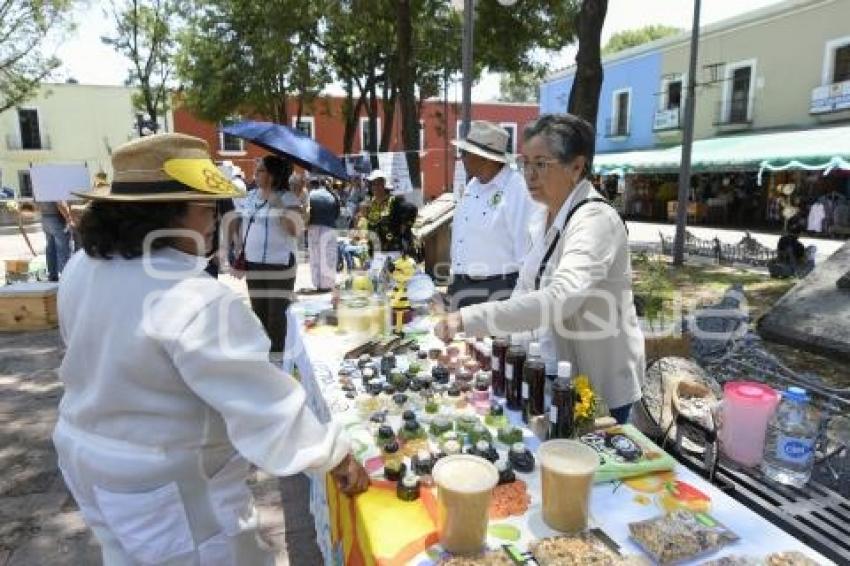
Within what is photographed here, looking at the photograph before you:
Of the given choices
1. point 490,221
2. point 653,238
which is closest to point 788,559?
point 490,221

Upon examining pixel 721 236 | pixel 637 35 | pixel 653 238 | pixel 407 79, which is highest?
pixel 637 35

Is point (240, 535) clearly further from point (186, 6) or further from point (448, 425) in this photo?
point (186, 6)

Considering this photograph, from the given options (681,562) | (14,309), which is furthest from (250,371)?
(14,309)

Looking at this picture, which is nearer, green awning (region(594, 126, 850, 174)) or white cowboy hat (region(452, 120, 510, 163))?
white cowboy hat (region(452, 120, 510, 163))

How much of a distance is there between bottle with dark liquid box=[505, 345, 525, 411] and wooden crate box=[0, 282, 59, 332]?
6361mm

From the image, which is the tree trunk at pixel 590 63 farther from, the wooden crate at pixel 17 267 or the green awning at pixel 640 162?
the green awning at pixel 640 162

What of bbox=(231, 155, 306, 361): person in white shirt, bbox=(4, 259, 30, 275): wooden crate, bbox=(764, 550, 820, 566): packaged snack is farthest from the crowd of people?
bbox=(4, 259, 30, 275): wooden crate

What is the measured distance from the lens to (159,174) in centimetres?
141

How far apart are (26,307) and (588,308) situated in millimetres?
6835

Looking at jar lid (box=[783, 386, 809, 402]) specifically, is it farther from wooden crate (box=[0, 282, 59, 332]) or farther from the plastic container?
wooden crate (box=[0, 282, 59, 332])

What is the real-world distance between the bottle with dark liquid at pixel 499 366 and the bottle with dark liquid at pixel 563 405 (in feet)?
1.35

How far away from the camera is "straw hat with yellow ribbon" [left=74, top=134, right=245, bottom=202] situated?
138 centimetres

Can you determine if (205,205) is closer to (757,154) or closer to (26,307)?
(26,307)

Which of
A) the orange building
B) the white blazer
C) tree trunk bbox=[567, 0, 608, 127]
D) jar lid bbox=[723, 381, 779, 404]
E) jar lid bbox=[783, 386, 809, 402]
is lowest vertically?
jar lid bbox=[723, 381, 779, 404]
